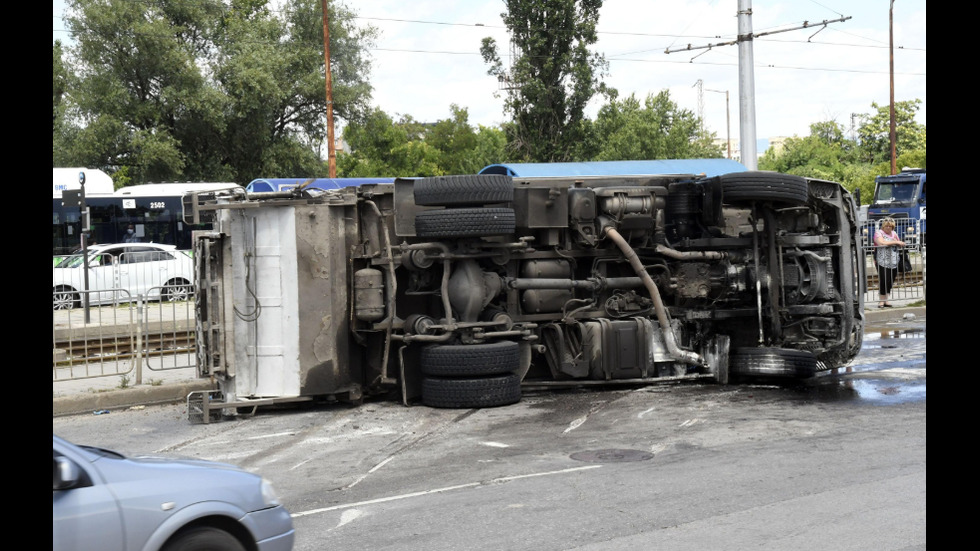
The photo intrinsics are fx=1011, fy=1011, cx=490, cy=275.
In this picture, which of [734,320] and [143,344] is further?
[143,344]

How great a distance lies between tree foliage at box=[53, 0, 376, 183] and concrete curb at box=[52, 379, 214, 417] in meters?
29.2

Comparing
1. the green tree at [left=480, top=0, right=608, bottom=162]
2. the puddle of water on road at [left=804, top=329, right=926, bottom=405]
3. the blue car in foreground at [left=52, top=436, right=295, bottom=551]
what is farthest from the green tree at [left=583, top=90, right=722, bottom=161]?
the blue car in foreground at [left=52, top=436, right=295, bottom=551]

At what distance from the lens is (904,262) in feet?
73.5

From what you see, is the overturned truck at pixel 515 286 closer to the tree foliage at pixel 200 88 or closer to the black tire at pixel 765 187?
the black tire at pixel 765 187

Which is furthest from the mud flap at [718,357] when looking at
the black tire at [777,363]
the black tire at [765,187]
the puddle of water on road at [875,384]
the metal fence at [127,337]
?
the metal fence at [127,337]

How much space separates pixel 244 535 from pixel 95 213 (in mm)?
30247

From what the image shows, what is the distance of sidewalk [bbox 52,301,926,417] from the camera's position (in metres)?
12.1

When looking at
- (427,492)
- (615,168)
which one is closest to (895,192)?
(615,168)

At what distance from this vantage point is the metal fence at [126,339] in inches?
522

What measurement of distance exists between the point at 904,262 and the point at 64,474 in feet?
69.2

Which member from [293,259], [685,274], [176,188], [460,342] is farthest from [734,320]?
[176,188]

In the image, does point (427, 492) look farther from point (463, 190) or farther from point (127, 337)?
point (127, 337)
